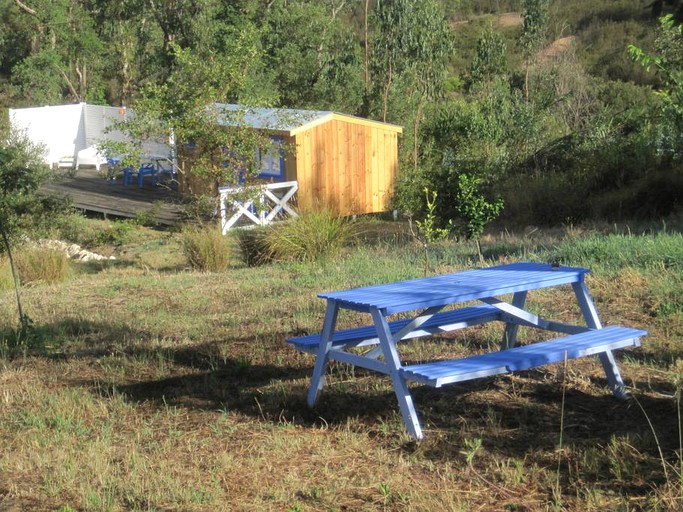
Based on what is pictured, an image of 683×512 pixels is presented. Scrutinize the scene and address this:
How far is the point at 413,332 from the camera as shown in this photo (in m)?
4.95

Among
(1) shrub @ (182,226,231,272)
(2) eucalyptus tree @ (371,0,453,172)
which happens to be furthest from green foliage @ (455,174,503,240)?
(2) eucalyptus tree @ (371,0,453,172)

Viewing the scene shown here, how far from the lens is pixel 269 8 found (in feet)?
101

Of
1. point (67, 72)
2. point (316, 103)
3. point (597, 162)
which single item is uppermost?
point (67, 72)

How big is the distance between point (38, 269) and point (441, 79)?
1817 centimetres

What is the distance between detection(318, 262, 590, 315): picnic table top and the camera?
13.8 ft

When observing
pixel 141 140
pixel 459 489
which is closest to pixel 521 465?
pixel 459 489

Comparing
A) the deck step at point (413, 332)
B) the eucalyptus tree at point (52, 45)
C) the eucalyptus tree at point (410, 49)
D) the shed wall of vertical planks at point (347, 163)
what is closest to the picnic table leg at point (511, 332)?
the deck step at point (413, 332)

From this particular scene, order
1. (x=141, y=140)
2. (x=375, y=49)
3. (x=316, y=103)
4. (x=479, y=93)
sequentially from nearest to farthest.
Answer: (x=141, y=140)
(x=375, y=49)
(x=316, y=103)
(x=479, y=93)

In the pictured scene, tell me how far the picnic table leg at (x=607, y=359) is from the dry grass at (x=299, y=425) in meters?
0.09

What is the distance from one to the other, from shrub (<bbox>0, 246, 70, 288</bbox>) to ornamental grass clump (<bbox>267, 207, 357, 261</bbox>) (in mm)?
2740

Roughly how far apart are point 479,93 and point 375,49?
7395 mm

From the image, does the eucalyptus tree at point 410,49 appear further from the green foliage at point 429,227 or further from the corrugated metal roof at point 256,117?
the green foliage at point 429,227

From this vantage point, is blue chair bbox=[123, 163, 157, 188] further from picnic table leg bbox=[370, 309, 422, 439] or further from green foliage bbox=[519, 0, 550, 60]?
picnic table leg bbox=[370, 309, 422, 439]

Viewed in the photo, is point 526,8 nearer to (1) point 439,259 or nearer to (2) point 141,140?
(2) point 141,140
